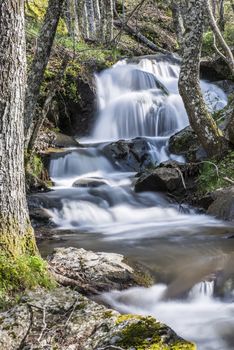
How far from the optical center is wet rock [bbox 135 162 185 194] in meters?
9.32

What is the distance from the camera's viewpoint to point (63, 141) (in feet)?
40.7

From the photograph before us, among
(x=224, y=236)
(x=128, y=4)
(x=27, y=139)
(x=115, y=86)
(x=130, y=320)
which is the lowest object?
(x=224, y=236)

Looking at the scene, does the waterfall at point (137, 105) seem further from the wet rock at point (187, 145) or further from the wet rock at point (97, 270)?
the wet rock at point (97, 270)

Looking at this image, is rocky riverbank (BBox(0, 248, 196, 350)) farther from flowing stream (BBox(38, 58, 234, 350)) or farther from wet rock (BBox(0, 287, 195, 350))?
flowing stream (BBox(38, 58, 234, 350))

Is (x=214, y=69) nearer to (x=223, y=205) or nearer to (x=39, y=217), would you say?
(x=223, y=205)

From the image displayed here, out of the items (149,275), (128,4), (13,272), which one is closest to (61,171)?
(149,275)

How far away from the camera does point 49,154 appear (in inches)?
438

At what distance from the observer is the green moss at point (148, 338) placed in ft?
8.41

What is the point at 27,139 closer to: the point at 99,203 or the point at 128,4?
the point at 99,203

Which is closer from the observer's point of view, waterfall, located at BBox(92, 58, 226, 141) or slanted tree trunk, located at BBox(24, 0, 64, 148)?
slanted tree trunk, located at BBox(24, 0, 64, 148)

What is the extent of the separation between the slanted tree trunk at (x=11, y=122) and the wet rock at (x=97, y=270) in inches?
31.8

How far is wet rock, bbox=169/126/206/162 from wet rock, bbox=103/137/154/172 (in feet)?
2.26

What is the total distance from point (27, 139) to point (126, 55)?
1232 cm

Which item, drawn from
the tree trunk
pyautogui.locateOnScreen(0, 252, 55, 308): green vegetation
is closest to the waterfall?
Result: the tree trunk
